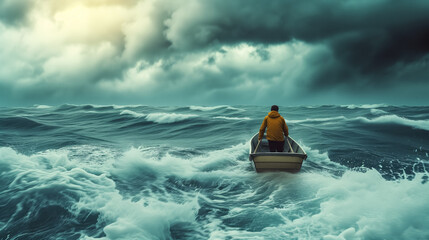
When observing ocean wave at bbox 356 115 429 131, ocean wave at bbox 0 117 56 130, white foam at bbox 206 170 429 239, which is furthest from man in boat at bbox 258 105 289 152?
ocean wave at bbox 0 117 56 130

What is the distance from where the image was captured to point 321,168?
9.72 metres

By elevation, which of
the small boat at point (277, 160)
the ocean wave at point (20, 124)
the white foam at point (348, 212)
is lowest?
the white foam at point (348, 212)

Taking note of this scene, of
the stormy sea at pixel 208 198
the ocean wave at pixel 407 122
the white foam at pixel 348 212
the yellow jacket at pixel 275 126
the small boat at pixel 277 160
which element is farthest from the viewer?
the ocean wave at pixel 407 122

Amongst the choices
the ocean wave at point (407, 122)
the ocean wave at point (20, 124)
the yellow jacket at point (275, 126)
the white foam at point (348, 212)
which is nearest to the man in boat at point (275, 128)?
the yellow jacket at point (275, 126)

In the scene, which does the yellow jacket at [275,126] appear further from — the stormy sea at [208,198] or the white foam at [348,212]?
the white foam at [348,212]

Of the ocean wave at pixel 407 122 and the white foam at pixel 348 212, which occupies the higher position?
the ocean wave at pixel 407 122

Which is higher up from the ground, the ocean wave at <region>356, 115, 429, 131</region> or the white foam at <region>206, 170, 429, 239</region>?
the ocean wave at <region>356, 115, 429, 131</region>

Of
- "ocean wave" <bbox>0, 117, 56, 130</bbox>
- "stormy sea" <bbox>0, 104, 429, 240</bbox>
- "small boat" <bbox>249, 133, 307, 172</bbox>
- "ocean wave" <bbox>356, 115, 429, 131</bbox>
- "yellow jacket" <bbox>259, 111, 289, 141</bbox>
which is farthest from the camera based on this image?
"ocean wave" <bbox>0, 117, 56, 130</bbox>

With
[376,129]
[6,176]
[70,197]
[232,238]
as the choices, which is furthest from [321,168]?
[376,129]

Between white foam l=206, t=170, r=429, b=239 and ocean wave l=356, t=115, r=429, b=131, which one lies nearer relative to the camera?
white foam l=206, t=170, r=429, b=239

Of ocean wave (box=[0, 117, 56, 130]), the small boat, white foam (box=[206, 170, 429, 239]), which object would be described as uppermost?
ocean wave (box=[0, 117, 56, 130])

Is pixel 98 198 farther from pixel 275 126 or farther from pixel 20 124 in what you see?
pixel 20 124

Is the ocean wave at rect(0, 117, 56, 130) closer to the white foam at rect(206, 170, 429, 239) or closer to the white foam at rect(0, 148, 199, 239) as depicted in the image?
the white foam at rect(0, 148, 199, 239)

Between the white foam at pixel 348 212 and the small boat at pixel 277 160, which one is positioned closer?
the white foam at pixel 348 212
